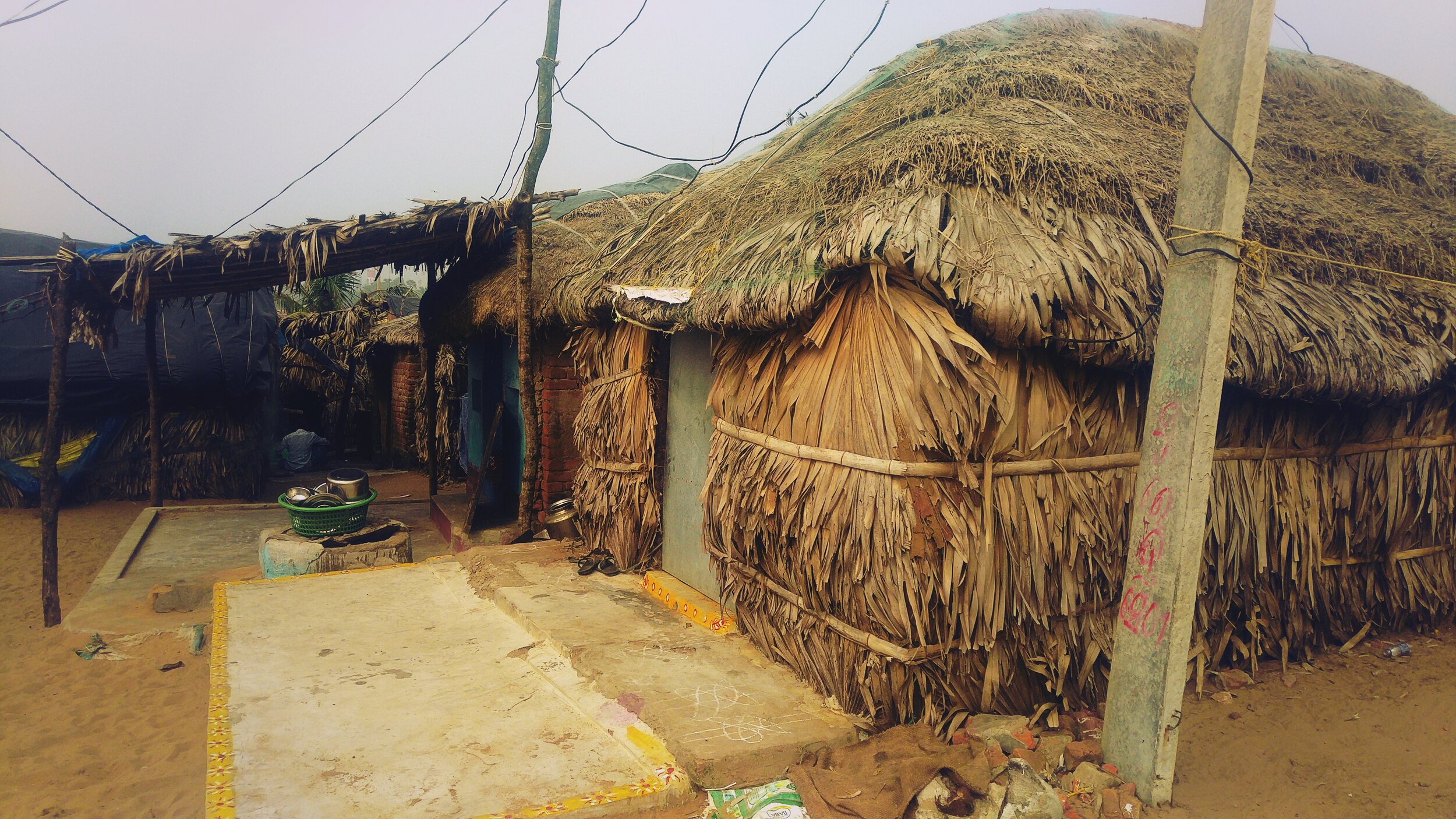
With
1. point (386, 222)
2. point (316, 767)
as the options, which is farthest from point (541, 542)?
point (316, 767)

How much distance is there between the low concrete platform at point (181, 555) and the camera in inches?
241

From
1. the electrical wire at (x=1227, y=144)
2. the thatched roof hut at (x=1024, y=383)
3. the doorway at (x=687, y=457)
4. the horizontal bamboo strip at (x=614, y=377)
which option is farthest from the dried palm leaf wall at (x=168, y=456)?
the electrical wire at (x=1227, y=144)

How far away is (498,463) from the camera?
27.9ft

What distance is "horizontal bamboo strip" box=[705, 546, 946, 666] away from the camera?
10.5 feet

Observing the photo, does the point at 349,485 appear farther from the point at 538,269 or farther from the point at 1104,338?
the point at 1104,338

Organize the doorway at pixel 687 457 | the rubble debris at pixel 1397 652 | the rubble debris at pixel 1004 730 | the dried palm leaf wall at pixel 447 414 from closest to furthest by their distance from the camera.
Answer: the rubble debris at pixel 1004 730 → the rubble debris at pixel 1397 652 → the doorway at pixel 687 457 → the dried palm leaf wall at pixel 447 414

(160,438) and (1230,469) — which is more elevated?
(1230,469)

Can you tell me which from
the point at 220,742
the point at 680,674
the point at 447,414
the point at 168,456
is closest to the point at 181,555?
the point at 168,456

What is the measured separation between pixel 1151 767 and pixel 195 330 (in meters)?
12.6

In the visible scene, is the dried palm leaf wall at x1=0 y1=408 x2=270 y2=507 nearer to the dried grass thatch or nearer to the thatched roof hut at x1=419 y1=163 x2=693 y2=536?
the dried grass thatch

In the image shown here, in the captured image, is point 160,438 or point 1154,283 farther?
point 160,438

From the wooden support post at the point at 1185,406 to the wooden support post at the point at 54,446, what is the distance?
796cm

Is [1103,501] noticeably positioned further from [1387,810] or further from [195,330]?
[195,330]

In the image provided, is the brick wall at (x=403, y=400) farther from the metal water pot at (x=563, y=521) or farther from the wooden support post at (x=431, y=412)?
the metal water pot at (x=563, y=521)
